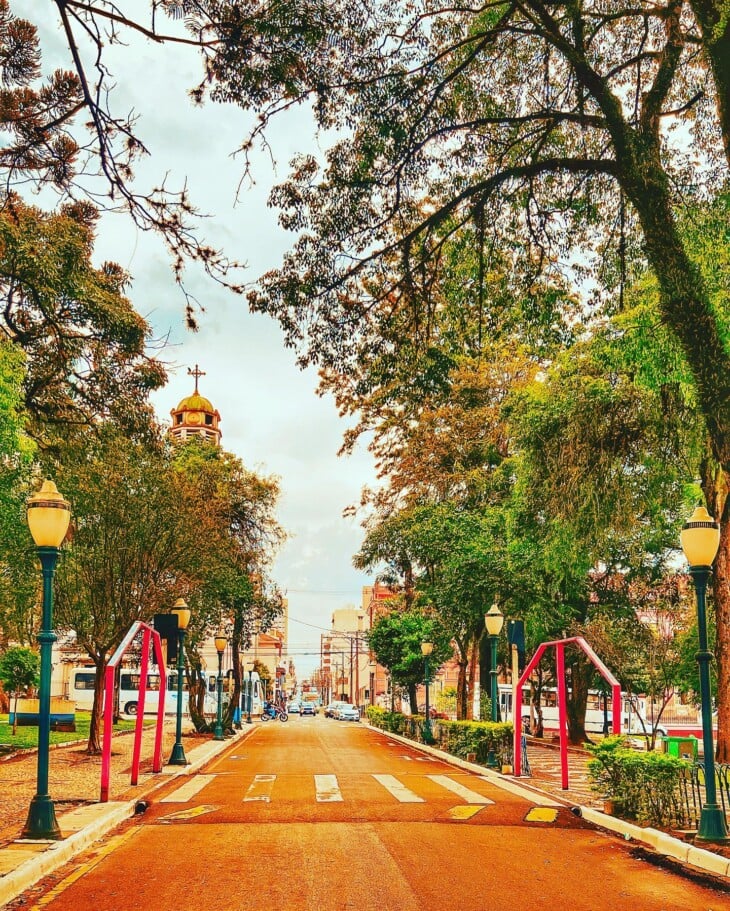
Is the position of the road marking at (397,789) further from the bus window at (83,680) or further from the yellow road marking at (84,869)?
the bus window at (83,680)

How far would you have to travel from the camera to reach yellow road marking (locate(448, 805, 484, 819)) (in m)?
12.9

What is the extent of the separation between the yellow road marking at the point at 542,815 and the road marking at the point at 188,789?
5.30 m

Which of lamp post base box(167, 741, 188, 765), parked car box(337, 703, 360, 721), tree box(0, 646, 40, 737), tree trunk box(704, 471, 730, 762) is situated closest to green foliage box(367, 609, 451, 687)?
tree box(0, 646, 40, 737)

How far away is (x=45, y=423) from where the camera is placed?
62.8 ft

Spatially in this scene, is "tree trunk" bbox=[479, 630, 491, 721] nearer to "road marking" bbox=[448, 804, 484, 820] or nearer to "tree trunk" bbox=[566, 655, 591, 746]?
"tree trunk" bbox=[566, 655, 591, 746]

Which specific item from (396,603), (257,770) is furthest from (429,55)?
(396,603)

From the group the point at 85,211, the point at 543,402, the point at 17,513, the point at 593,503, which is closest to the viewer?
the point at 85,211

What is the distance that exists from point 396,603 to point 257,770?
2521 cm

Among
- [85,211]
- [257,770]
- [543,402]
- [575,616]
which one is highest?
[543,402]

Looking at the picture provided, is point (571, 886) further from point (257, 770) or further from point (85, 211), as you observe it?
point (257, 770)

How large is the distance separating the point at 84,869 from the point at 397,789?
8222 millimetres

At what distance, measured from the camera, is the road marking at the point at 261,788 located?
50.3 ft

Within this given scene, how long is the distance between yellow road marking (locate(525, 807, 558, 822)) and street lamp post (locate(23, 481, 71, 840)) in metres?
5.98

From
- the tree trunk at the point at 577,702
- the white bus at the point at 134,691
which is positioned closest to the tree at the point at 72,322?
the tree trunk at the point at 577,702
